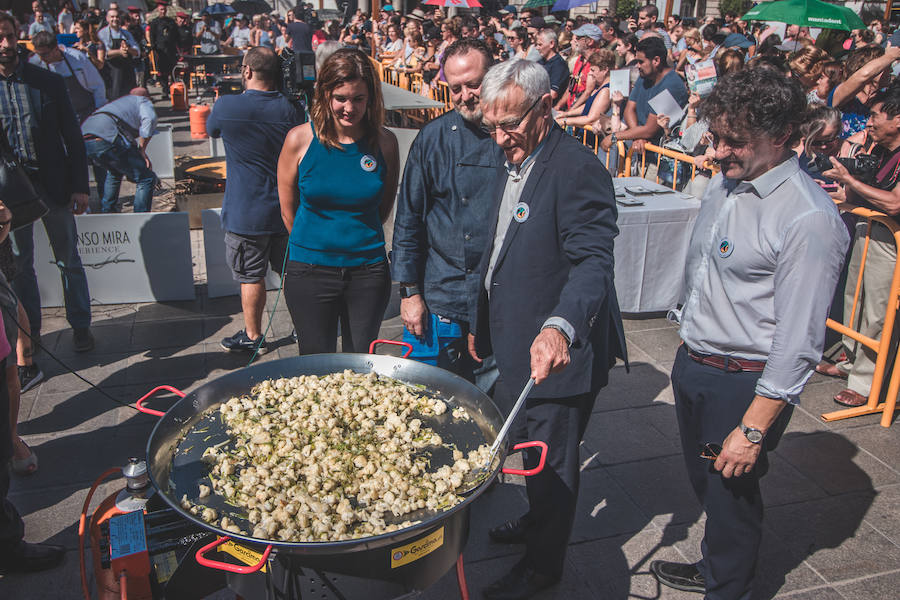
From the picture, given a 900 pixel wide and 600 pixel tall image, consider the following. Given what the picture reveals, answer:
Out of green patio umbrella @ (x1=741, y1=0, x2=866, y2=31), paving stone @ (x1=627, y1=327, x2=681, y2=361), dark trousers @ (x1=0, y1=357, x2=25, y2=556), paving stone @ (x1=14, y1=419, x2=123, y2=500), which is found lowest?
paving stone @ (x1=14, y1=419, x2=123, y2=500)

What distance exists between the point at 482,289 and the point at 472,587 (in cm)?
133

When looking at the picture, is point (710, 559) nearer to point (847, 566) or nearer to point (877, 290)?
point (847, 566)

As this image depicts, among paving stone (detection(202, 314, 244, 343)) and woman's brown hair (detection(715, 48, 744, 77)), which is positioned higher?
woman's brown hair (detection(715, 48, 744, 77))

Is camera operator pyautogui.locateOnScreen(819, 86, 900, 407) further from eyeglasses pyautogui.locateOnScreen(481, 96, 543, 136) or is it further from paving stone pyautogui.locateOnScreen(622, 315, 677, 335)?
eyeglasses pyautogui.locateOnScreen(481, 96, 543, 136)

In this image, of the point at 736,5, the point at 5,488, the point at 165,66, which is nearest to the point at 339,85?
the point at 5,488

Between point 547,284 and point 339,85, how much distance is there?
1.35m

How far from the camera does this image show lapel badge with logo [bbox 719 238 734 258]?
2.52 metres

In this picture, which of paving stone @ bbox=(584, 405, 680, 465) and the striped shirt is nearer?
paving stone @ bbox=(584, 405, 680, 465)

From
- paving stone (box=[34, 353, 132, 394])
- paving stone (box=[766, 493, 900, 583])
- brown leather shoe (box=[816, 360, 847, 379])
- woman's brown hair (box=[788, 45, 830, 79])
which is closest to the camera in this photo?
paving stone (box=[766, 493, 900, 583])

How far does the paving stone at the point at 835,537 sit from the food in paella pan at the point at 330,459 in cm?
200

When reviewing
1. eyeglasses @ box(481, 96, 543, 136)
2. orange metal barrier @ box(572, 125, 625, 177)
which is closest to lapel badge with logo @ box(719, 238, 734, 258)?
eyeglasses @ box(481, 96, 543, 136)

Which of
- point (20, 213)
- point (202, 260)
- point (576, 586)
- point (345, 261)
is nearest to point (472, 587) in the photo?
point (576, 586)

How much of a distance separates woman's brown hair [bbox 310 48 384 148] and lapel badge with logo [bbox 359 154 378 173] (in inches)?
2.7

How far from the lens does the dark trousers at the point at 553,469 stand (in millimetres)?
2791
